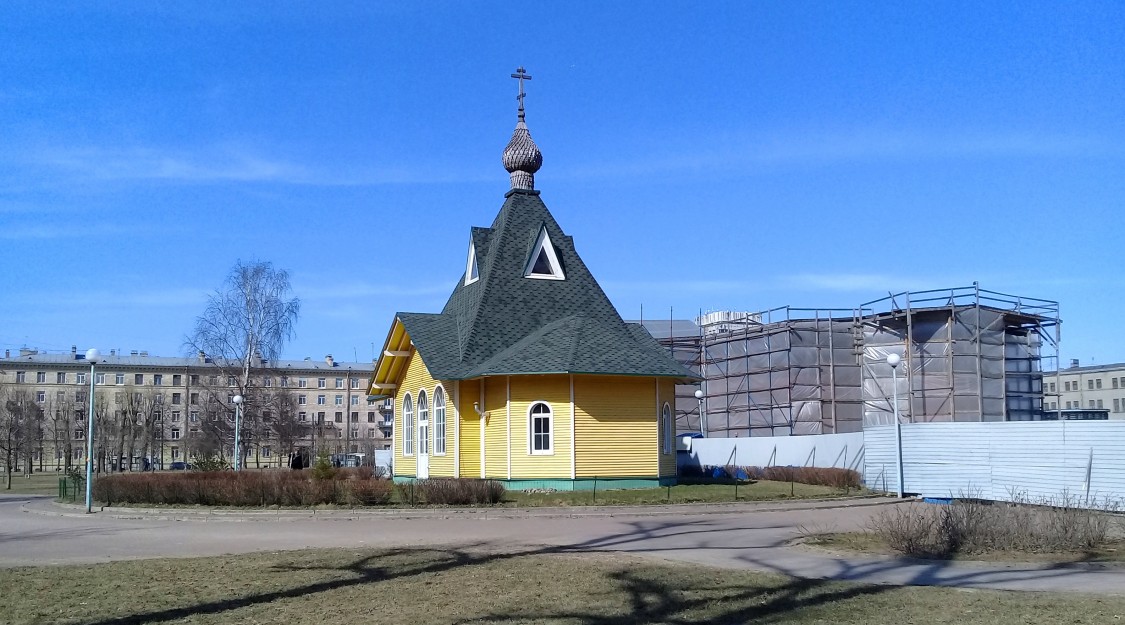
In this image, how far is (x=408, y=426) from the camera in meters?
36.4

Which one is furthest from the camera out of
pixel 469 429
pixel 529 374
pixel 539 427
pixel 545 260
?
pixel 545 260

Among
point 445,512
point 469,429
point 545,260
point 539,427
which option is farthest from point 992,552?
point 545,260

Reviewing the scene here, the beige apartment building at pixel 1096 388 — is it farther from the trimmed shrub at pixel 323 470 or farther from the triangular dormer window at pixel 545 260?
the trimmed shrub at pixel 323 470

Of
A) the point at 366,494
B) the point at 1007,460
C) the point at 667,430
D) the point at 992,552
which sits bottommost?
the point at 992,552

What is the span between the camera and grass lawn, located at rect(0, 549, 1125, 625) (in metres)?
9.83

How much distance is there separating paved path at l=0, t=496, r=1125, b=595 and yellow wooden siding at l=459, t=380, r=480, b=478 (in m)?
8.34

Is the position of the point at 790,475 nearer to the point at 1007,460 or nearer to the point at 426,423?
the point at 1007,460

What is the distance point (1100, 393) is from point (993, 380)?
61871mm

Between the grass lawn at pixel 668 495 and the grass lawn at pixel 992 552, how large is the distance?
8.63 m

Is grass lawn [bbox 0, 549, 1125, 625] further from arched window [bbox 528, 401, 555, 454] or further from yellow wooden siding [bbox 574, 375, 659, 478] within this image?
arched window [bbox 528, 401, 555, 454]

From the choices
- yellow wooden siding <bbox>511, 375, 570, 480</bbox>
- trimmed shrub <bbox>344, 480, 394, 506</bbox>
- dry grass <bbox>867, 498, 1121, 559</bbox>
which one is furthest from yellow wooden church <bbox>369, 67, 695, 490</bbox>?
dry grass <bbox>867, 498, 1121, 559</bbox>

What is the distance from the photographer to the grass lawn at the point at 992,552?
46.0 feet

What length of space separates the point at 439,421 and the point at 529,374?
224 inches

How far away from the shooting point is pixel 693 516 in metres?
23.2
